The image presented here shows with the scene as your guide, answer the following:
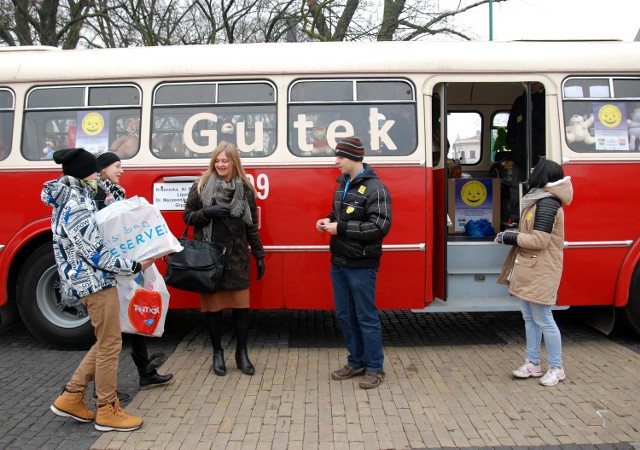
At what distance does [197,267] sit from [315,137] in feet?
5.95

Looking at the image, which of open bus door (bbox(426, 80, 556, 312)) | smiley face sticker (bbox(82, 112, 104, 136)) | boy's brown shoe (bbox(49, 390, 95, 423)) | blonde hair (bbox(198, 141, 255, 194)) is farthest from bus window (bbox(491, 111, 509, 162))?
boy's brown shoe (bbox(49, 390, 95, 423))

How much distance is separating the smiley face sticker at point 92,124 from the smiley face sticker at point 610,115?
4.95 meters

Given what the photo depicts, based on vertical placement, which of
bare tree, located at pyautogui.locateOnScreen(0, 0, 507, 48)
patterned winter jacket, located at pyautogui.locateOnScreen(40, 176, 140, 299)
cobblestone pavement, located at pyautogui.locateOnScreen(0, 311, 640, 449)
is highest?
bare tree, located at pyautogui.locateOnScreen(0, 0, 507, 48)

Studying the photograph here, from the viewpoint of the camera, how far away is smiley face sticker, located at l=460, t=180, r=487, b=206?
7125 mm

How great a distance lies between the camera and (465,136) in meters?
7.75

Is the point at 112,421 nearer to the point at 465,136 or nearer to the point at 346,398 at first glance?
the point at 346,398

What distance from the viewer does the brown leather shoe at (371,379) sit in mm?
4611

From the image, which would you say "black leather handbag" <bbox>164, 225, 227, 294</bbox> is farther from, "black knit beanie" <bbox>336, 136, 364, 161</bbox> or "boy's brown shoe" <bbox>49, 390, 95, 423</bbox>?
"black knit beanie" <bbox>336, 136, 364, 161</bbox>

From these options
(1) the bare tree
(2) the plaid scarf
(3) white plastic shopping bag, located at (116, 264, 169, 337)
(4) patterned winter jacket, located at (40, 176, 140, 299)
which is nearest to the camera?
(4) patterned winter jacket, located at (40, 176, 140, 299)

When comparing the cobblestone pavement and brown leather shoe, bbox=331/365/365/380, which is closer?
the cobblestone pavement

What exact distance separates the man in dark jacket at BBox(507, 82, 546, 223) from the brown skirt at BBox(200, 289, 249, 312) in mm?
3193

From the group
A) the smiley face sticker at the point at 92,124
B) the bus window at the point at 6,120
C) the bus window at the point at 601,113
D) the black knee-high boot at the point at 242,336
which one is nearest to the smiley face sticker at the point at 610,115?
the bus window at the point at 601,113

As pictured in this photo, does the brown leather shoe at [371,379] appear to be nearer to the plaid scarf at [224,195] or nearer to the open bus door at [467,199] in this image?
the open bus door at [467,199]

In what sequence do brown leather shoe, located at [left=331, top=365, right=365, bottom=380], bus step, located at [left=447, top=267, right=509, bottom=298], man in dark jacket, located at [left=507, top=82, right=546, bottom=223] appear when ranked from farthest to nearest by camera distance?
bus step, located at [left=447, top=267, right=509, bottom=298], man in dark jacket, located at [left=507, top=82, right=546, bottom=223], brown leather shoe, located at [left=331, top=365, right=365, bottom=380]
